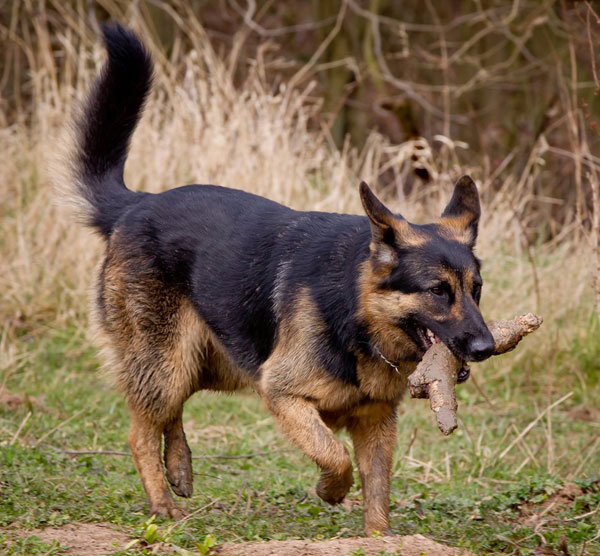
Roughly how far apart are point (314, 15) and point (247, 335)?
12201 mm

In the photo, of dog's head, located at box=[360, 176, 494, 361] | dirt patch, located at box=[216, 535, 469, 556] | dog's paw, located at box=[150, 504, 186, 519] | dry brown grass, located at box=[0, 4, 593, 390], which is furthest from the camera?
dry brown grass, located at box=[0, 4, 593, 390]

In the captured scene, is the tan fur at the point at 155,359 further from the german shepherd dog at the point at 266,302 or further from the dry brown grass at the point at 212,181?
the dry brown grass at the point at 212,181

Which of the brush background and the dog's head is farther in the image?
the brush background

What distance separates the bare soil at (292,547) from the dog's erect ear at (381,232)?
124 cm

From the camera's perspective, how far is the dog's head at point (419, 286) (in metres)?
4.15

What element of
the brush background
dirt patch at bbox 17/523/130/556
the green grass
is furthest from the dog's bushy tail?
dirt patch at bbox 17/523/130/556

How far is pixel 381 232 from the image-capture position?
439 centimetres

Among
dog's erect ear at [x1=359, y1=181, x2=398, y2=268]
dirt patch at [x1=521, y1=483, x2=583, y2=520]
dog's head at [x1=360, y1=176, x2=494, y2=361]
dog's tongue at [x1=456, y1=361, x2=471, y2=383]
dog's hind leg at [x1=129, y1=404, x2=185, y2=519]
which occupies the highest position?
dog's erect ear at [x1=359, y1=181, x2=398, y2=268]

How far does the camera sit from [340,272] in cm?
463

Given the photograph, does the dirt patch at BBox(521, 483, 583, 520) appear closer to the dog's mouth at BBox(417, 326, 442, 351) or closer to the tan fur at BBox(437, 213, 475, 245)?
the dog's mouth at BBox(417, 326, 442, 351)

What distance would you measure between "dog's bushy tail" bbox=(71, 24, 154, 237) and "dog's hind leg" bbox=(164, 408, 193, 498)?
1.18 metres

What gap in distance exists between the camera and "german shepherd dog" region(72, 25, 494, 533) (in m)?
4.39

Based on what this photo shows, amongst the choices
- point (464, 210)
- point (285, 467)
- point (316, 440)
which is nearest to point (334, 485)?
point (316, 440)

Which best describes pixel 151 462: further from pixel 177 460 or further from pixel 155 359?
pixel 155 359
